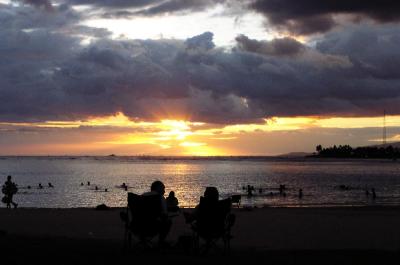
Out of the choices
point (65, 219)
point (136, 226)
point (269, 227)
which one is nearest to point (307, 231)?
point (269, 227)

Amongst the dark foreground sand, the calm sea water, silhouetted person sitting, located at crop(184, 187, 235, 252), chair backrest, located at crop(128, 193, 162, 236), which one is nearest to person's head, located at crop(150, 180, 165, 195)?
chair backrest, located at crop(128, 193, 162, 236)

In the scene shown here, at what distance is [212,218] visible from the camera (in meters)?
9.45

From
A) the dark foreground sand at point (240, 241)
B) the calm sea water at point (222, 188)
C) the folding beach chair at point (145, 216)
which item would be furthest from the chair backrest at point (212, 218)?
the calm sea water at point (222, 188)

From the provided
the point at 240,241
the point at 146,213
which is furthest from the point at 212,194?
the point at 240,241

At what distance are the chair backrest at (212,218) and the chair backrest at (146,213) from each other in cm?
71

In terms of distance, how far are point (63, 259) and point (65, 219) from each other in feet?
25.9

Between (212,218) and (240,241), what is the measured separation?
2.36m

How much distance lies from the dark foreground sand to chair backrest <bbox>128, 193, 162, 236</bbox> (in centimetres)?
38

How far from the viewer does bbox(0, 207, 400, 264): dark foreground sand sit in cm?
830

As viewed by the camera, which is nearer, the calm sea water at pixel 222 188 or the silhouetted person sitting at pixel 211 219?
the silhouetted person sitting at pixel 211 219

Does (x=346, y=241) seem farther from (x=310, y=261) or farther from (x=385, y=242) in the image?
(x=310, y=261)

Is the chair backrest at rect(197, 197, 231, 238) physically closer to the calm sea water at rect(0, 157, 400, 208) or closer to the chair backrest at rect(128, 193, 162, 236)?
the chair backrest at rect(128, 193, 162, 236)

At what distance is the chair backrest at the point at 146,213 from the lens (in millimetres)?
9273

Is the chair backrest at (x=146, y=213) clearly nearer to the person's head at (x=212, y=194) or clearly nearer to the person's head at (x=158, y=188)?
the person's head at (x=158, y=188)
